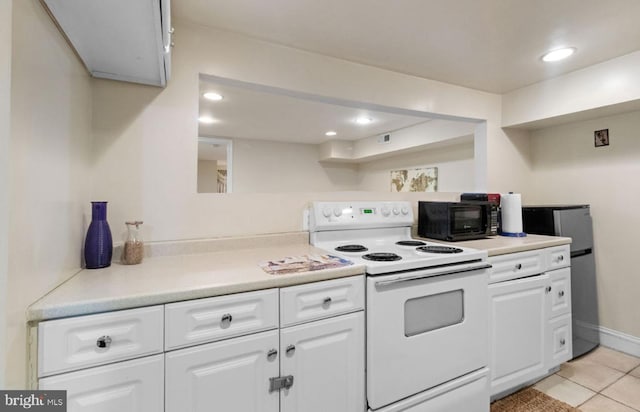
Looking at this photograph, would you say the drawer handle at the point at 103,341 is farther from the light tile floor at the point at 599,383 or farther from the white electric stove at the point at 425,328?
the light tile floor at the point at 599,383

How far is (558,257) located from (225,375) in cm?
218

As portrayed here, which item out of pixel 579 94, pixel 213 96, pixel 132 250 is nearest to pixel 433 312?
pixel 132 250

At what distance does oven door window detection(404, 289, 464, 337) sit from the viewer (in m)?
1.36

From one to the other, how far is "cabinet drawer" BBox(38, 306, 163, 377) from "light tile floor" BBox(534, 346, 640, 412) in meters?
2.32

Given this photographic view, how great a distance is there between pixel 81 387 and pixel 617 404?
267cm

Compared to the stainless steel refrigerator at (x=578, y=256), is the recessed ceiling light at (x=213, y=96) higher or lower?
higher

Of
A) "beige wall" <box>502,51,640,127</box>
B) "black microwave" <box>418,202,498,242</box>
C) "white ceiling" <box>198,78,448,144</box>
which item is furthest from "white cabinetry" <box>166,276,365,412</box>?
"beige wall" <box>502,51,640,127</box>

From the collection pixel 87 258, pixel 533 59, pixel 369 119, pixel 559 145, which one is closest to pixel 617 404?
pixel 559 145

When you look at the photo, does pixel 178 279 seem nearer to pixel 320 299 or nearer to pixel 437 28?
pixel 320 299

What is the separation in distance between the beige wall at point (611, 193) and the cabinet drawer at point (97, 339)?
3.22 metres

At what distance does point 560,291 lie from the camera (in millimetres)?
2021

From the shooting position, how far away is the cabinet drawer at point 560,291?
A: 1.98 metres

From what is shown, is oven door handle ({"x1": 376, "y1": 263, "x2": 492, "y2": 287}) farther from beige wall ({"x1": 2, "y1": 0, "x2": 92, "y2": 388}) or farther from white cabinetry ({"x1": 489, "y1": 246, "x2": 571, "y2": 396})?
beige wall ({"x1": 2, "y1": 0, "x2": 92, "y2": 388})

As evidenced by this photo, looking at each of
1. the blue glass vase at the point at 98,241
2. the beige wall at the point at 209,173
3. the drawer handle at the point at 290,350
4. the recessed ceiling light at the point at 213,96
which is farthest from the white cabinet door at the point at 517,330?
the beige wall at the point at 209,173
